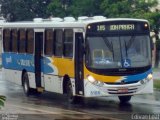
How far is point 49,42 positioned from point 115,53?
4178 mm

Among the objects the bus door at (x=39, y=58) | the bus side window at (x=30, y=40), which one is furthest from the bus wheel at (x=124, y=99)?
the bus side window at (x=30, y=40)

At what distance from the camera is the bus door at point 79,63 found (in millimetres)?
22125

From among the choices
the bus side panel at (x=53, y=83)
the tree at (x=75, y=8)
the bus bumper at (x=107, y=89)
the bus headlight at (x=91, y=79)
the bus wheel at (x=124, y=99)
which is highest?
the bus headlight at (x=91, y=79)

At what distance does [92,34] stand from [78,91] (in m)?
1.86

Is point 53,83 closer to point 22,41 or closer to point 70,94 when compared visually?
point 70,94

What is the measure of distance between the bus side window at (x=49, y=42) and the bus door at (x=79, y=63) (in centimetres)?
246

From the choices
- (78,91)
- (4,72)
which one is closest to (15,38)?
(4,72)

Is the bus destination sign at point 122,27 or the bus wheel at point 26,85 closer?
the bus destination sign at point 122,27

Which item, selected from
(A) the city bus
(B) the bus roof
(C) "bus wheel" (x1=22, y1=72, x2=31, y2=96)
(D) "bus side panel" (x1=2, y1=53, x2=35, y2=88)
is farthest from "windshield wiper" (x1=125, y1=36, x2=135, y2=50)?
(C) "bus wheel" (x1=22, y1=72, x2=31, y2=96)

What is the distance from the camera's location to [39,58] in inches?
1032

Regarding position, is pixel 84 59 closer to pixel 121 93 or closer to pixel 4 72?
pixel 121 93

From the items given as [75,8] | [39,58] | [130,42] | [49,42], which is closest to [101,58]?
[130,42]

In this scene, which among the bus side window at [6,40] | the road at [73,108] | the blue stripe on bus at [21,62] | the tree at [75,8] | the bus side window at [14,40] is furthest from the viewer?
the tree at [75,8]

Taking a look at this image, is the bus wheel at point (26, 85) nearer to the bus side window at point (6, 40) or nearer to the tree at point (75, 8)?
the bus side window at point (6, 40)
